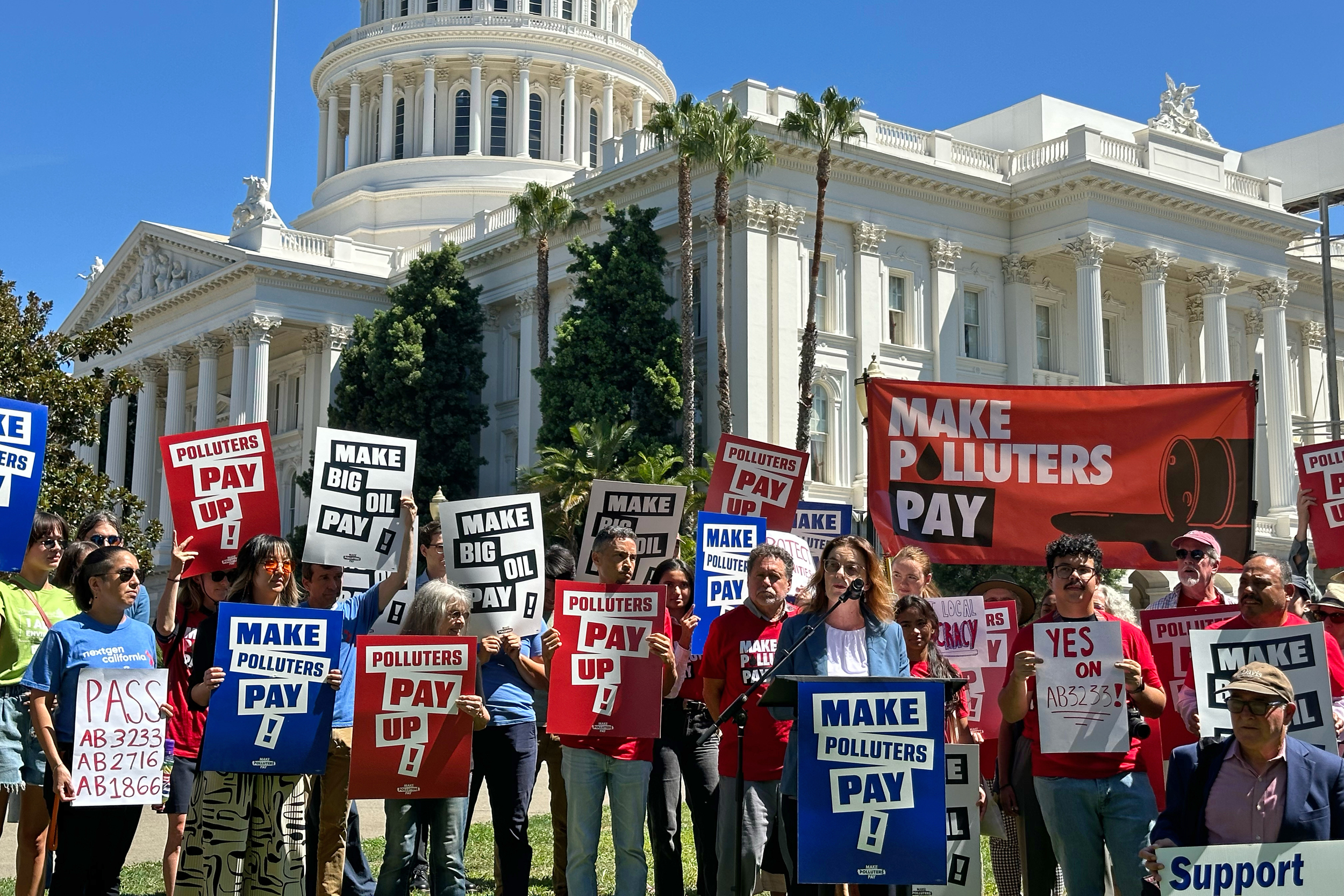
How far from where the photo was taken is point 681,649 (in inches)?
359

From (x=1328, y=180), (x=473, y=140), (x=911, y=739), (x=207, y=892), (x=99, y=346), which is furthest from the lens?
(x=473, y=140)

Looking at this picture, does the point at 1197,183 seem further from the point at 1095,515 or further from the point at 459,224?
the point at 1095,515

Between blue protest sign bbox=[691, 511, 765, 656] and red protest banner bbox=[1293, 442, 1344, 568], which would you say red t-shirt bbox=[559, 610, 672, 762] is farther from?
red protest banner bbox=[1293, 442, 1344, 568]

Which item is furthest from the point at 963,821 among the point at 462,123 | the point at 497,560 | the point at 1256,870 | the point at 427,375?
the point at 462,123

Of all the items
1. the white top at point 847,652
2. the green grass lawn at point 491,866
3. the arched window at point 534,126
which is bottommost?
the green grass lawn at point 491,866

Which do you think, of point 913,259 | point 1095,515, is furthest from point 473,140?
point 1095,515

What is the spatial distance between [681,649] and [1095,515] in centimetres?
308

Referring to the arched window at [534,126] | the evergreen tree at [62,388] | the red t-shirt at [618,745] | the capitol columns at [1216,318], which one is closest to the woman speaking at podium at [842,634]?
the red t-shirt at [618,745]

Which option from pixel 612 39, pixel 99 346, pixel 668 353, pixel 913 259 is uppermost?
pixel 612 39

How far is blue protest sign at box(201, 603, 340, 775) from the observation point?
288 inches

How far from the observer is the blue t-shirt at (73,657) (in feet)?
24.2

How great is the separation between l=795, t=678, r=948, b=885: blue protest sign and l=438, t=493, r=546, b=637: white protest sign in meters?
2.57

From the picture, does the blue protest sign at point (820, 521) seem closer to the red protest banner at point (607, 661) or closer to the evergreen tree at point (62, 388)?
the red protest banner at point (607, 661)

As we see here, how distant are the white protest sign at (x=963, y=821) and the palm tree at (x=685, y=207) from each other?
28.2 m
